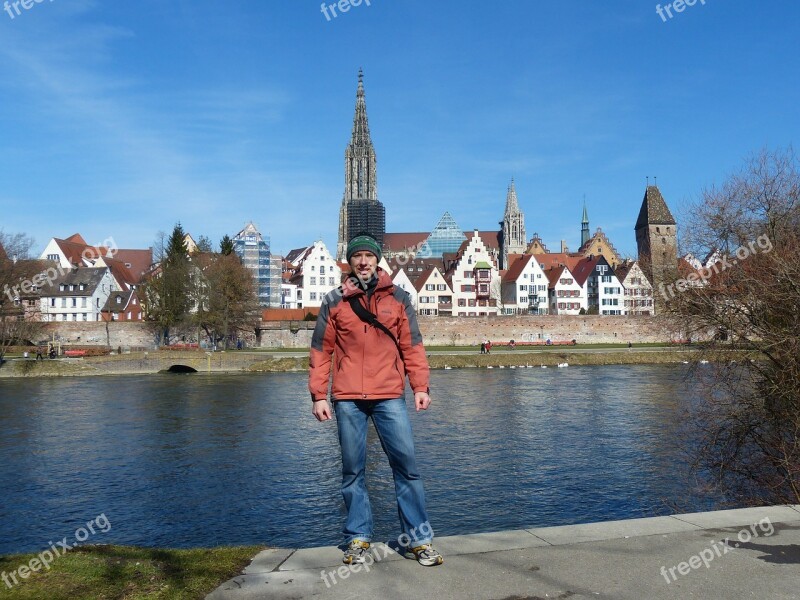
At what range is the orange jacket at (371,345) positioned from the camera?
669 cm

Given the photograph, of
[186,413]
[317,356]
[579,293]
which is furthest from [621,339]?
[317,356]

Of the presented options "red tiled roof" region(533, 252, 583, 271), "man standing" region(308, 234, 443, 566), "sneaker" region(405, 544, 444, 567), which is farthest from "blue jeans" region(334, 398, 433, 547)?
"red tiled roof" region(533, 252, 583, 271)

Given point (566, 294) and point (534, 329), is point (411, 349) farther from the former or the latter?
point (566, 294)

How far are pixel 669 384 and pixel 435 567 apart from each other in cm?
4082

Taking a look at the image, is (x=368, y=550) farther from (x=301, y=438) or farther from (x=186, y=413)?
(x=186, y=413)

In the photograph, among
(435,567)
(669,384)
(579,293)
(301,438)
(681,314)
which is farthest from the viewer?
(579,293)

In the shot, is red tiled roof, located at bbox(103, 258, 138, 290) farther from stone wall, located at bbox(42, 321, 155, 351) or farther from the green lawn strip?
the green lawn strip

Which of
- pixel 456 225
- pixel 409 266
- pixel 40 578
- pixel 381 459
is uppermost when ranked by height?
pixel 456 225

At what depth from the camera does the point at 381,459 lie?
21.7 metres

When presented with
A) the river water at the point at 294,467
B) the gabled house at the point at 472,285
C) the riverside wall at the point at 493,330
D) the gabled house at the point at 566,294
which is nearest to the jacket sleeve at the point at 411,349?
the river water at the point at 294,467

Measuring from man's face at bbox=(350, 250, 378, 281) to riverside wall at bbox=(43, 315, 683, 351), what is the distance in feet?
259

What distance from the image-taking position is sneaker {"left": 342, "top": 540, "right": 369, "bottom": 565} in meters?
6.07

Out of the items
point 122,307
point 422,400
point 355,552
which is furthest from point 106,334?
point 355,552

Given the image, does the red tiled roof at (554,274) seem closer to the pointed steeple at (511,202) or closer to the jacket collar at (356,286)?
the pointed steeple at (511,202)
